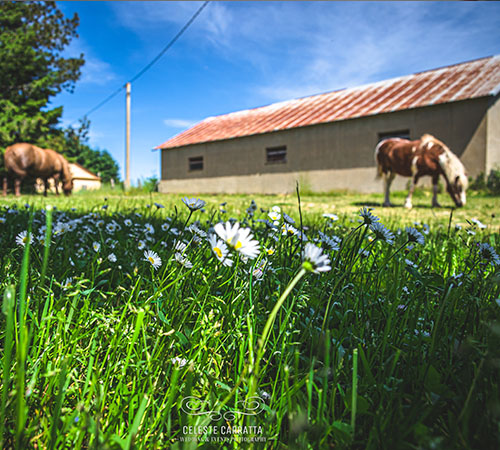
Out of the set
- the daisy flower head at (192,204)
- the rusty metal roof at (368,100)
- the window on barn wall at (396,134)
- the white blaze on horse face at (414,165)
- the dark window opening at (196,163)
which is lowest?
the daisy flower head at (192,204)

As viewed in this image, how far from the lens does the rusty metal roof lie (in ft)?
44.7

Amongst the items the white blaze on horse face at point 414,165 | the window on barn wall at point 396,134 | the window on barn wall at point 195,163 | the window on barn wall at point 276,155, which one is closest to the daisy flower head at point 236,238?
the white blaze on horse face at point 414,165

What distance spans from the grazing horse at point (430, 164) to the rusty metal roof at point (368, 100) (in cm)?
565

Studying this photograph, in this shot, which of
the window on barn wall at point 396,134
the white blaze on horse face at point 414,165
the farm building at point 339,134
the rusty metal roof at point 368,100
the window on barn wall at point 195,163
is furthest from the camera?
the window on barn wall at point 195,163

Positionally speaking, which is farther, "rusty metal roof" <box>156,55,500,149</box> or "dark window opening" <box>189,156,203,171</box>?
"dark window opening" <box>189,156,203,171</box>

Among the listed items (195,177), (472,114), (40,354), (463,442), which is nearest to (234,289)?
(40,354)

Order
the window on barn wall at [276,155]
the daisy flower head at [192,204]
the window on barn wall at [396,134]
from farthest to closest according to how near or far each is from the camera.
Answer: the window on barn wall at [276,155] < the window on barn wall at [396,134] < the daisy flower head at [192,204]

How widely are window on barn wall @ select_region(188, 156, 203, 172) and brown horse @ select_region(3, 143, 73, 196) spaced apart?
8.46 metres

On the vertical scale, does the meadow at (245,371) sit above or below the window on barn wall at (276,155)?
below

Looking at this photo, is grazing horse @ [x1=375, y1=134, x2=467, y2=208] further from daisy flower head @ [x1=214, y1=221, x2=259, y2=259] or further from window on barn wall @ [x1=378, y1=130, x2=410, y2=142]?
daisy flower head @ [x1=214, y1=221, x2=259, y2=259]

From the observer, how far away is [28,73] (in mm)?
18609

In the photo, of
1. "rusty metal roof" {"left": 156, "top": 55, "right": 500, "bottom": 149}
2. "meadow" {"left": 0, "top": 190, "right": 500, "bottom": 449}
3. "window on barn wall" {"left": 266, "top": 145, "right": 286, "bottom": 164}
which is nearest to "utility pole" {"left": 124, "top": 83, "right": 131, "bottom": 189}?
"rusty metal roof" {"left": 156, "top": 55, "right": 500, "bottom": 149}

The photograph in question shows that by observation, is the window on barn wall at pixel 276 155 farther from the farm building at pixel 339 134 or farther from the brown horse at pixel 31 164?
the brown horse at pixel 31 164

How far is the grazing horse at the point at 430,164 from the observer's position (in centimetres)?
863
